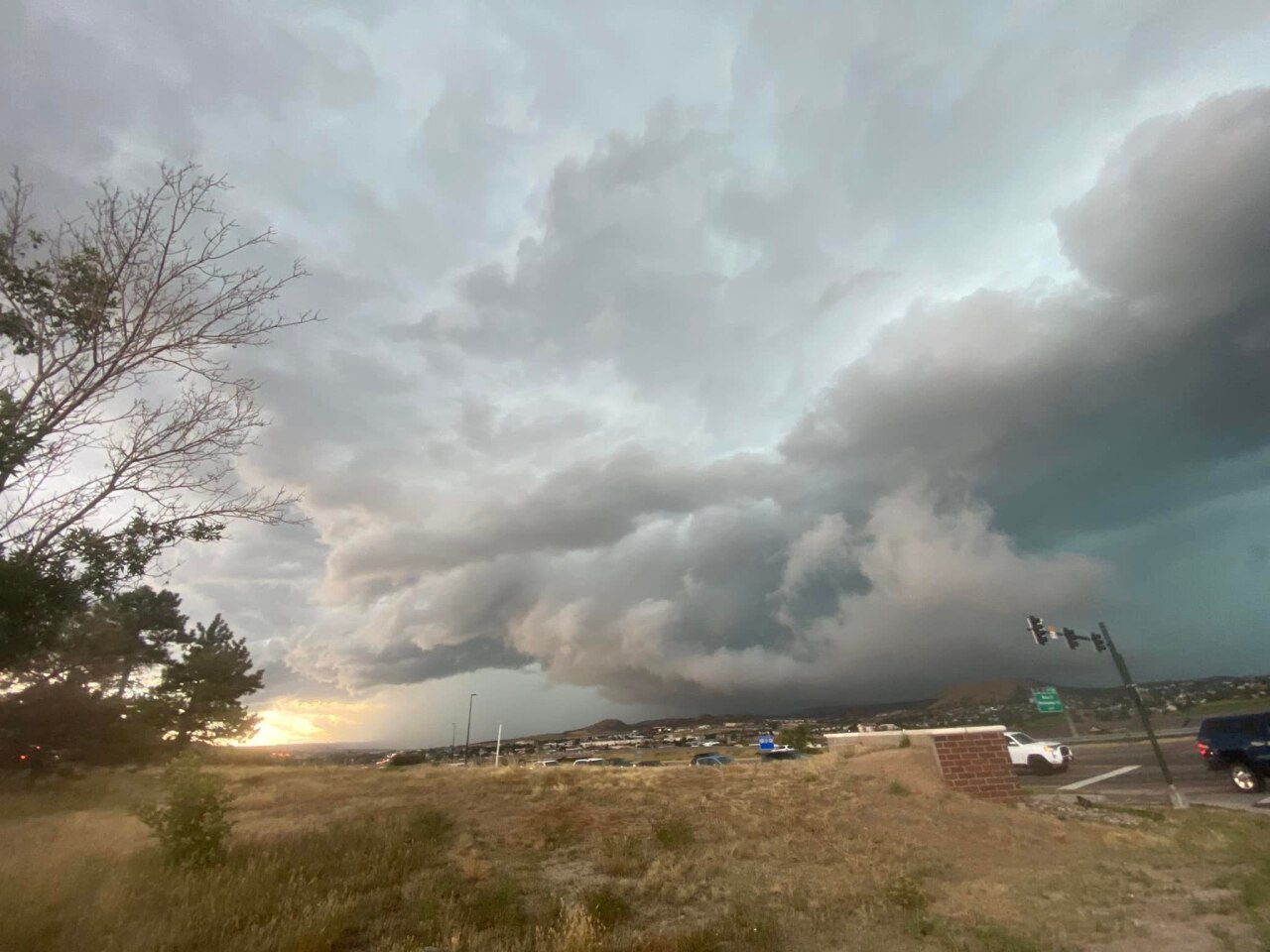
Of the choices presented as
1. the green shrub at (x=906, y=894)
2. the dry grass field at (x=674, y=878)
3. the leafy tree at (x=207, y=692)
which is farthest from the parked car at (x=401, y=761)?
the green shrub at (x=906, y=894)

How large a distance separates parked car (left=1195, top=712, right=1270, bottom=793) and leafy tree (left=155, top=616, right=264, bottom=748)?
179 ft

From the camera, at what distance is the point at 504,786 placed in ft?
63.4

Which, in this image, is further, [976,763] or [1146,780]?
[1146,780]

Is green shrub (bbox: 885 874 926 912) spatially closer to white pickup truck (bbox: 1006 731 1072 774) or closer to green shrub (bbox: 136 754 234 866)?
green shrub (bbox: 136 754 234 866)

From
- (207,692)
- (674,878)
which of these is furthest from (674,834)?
(207,692)

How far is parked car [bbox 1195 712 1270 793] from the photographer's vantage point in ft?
68.5

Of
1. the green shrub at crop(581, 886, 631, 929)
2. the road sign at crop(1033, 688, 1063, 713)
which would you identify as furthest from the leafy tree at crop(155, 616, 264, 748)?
the road sign at crop(1033, 688, 1063, 713)

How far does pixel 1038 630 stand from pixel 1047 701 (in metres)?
37.0

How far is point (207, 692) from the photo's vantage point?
4438 centimetres

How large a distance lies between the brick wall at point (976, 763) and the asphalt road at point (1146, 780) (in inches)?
272

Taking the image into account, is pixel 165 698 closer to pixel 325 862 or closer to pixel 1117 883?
pixel 325 862

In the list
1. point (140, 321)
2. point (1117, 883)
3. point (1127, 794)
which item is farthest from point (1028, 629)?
point (140, 321)

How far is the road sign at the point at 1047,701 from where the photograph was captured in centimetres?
5413

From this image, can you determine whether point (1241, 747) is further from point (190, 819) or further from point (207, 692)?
point (207, 692)
